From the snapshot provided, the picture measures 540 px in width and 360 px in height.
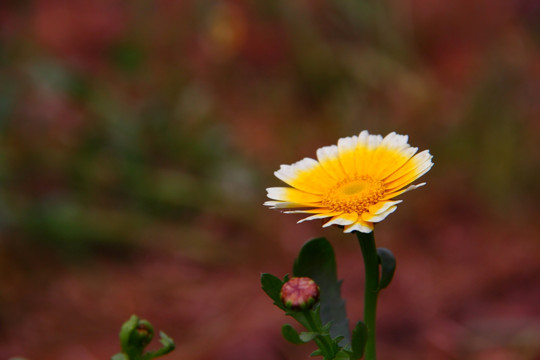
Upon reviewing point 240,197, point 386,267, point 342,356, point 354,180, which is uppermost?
point 240,197

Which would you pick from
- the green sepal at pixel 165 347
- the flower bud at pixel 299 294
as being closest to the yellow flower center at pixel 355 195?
the flower bud at pixel 299 294

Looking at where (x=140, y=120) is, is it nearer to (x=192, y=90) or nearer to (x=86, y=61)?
(x=192, y=90)

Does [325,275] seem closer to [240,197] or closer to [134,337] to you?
[134,337]

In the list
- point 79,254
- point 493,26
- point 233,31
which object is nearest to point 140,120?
point 79,254

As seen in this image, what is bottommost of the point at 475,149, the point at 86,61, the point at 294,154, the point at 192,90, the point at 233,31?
the point at 475,149

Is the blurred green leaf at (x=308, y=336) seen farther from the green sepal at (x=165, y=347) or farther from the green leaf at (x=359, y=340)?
the green sepal at (x=165, y=347)

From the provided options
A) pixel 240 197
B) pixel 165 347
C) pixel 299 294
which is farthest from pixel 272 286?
pixel 240 197

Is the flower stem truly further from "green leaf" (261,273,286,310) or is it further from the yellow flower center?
the yellow flower center
